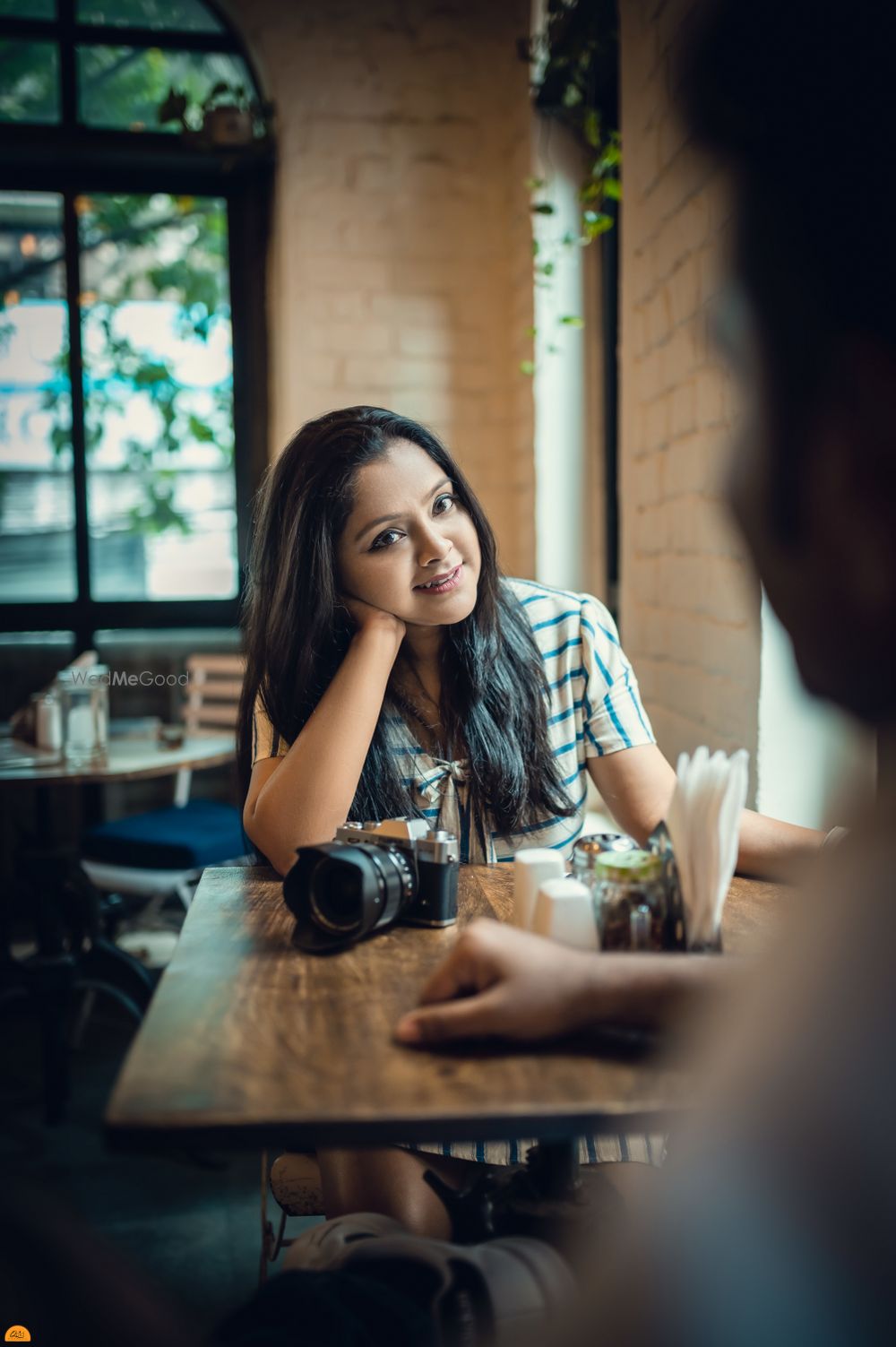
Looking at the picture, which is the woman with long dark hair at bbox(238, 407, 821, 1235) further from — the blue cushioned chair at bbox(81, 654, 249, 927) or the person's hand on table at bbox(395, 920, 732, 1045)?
the blue cushioned chair at bbox(81, 654, 249, 927)

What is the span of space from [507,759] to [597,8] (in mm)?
2023

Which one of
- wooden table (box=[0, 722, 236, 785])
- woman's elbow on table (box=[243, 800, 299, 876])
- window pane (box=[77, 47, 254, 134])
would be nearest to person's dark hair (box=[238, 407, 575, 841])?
woman's elbow on table (box=[243, 800, 299, 876])

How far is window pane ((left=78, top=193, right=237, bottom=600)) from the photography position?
12.3 feet

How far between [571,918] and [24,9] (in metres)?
3.91

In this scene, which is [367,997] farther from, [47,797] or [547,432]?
[547,432]

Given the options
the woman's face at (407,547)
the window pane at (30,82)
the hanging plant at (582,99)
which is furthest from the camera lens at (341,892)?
the window pane at (30,82)

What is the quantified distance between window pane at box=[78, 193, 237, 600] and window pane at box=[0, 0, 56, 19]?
59cm

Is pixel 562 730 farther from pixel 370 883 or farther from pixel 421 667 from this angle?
pixel 370 883

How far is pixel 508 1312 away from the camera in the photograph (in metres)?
0.82

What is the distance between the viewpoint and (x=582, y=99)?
2863 millimetres

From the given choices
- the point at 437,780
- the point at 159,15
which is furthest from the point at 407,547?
the point at 159,15

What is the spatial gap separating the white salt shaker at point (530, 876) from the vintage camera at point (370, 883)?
4.1 inches

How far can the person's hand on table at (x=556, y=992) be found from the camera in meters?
0.80

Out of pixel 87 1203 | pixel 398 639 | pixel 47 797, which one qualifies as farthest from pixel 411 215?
pixel 87 1203
